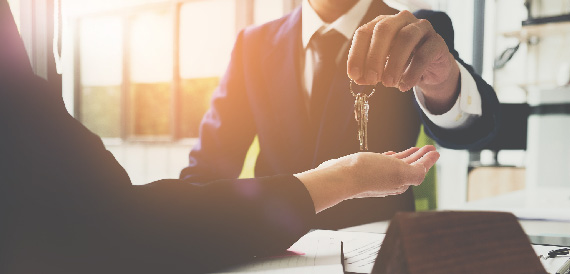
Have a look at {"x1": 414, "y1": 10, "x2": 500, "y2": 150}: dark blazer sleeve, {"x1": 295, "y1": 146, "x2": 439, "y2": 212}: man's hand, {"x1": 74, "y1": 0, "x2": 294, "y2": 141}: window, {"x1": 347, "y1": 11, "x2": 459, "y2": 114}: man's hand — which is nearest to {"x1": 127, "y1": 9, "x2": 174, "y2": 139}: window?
{"x1": 74, "y1": 0, "x2": 294, "y2": 141}: window

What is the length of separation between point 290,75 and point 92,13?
481cm

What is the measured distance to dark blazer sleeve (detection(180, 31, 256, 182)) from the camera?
1470mm

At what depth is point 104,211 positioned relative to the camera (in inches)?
19.2

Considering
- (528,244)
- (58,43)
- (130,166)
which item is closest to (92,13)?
(130,166)

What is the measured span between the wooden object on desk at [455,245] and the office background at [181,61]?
5.20ft

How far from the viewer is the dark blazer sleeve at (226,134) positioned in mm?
A: 1470

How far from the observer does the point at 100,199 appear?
0.50 meters

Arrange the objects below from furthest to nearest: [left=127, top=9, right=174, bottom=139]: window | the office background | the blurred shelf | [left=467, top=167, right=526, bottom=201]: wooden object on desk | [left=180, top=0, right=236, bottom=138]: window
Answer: [left=127, top=9, right=174, bottom=139]: window, [left=180, top=0, right=236, bottom=138]: window, the blurred shelf, [left=467, top=167, right=526, bottom=201]: wooden object on desk, the office background

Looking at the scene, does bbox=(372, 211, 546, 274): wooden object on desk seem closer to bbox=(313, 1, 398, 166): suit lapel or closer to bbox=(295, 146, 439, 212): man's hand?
bbox=(295, 146, 439, 212): man's hand

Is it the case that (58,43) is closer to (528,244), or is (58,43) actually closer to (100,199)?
(100,199)

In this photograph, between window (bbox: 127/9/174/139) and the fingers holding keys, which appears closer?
the fingers holding keys

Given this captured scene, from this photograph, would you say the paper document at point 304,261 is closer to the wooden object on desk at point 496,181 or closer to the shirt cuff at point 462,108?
the shirt cuff at point 462,108

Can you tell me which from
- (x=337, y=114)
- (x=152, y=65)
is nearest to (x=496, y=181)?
(x=337, y=114)

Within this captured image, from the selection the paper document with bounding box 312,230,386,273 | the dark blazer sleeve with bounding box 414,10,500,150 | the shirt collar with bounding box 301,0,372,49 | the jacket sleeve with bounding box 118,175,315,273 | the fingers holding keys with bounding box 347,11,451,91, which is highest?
the shirt collar with bounding box 301,0,372,49
